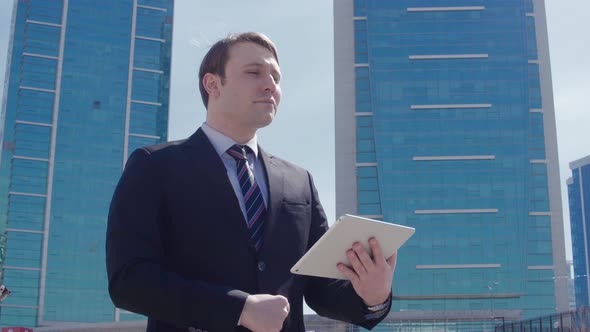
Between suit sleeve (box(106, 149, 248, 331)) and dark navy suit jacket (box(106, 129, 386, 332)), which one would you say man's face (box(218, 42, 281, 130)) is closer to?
dark navy suit jacket (box(106, 129, 386, 332))

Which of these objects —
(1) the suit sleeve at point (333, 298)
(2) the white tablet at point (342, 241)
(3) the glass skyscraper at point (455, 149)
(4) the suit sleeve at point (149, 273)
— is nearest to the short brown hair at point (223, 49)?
(4) the suit sleeve at point (149, 273)

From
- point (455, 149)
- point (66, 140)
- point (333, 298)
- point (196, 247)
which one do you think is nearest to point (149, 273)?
point (196, 247)

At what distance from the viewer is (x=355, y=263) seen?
2137 millimetres

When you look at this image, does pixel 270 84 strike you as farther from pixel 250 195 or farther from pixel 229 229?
pixel 229 229

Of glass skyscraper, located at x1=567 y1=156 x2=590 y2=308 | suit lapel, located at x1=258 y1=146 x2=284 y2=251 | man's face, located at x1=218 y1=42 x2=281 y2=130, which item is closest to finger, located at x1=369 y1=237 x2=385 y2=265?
suit lapel, located at x1=258 y1=146 x2=284 y2=251

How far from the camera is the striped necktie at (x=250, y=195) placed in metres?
2.19

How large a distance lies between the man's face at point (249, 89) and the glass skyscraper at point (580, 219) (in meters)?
119

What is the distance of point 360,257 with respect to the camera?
2131 mm

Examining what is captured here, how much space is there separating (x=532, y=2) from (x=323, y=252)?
74.5m

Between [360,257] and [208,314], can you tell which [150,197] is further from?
A: [360,257]

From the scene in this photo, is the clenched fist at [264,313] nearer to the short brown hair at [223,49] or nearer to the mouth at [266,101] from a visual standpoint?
the mouth at [266,101]

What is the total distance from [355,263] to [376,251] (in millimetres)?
70

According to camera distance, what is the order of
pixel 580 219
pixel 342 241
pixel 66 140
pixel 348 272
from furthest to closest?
pixel 580 219
pixel 66 140
pixel 348 272
pixel 342 241

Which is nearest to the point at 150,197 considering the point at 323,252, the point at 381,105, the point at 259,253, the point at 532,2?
the point at 259,253
